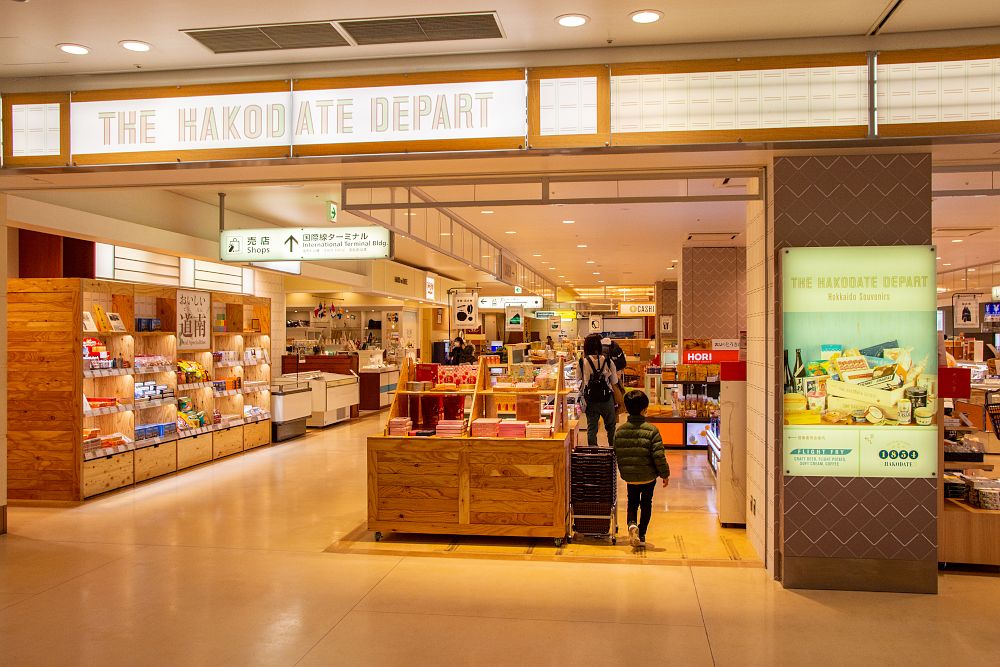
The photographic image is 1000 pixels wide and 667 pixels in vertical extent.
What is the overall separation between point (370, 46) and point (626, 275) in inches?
660

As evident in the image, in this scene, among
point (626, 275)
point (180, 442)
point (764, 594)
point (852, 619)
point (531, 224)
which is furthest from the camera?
point (626, 275)

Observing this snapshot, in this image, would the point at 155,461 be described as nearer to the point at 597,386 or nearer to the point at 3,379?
the point at 3,379

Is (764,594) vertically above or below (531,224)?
below

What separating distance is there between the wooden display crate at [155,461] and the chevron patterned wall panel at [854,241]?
23.6 feet

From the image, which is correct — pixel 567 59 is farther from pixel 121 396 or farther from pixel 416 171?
pixel 121 396

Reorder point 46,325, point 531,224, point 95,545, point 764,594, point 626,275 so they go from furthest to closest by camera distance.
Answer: point 626,275, point 531,224, point 46,325, point 95,545, point 764,594

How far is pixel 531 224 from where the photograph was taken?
11.0 meters

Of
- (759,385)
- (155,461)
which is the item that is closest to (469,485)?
(759,385)

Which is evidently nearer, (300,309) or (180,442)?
(180,442)

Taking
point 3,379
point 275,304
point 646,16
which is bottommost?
point 3,379

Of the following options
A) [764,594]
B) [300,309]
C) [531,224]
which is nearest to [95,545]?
[764,594]

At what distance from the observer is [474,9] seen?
4.15 meters

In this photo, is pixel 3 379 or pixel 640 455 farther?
pixel 3 379

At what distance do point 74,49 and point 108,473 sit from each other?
16.7ft
